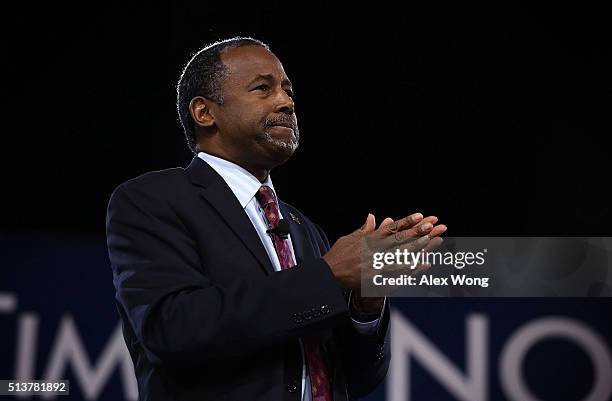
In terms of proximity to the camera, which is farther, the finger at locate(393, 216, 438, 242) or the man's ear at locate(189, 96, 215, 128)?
the man's ear at locate(189, 96, 215, 128)

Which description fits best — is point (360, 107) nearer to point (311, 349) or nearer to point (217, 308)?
point (311, 349)

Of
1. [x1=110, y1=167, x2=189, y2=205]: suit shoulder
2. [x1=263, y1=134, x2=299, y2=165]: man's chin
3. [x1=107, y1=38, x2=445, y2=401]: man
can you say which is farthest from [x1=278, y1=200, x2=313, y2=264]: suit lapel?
[x1=110, y1=167, x2=189, y2=205]: suit shoulder

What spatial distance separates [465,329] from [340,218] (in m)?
0.70

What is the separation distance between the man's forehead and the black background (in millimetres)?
1777

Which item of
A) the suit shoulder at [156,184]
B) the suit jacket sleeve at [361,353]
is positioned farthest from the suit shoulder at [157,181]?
the suit jacket sleeve at [361,353]

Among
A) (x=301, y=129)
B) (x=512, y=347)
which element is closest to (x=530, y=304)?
(x=512, y=347)

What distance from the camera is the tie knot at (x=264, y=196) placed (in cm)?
156

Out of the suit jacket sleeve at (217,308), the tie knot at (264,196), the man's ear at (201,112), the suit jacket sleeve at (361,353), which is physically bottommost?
the suit jacket sleeve at (361,353)

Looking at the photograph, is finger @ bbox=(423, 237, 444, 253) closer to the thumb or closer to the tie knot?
the thumb

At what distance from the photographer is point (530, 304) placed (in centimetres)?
334

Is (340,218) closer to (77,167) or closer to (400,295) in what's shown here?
(400,295)

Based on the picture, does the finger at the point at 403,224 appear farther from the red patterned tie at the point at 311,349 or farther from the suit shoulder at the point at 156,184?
the suit shoulder at the point at 156,184

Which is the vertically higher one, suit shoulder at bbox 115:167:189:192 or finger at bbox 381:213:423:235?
suit shoulder at bbox 115:167:189:192

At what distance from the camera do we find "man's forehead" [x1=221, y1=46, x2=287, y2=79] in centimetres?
167
